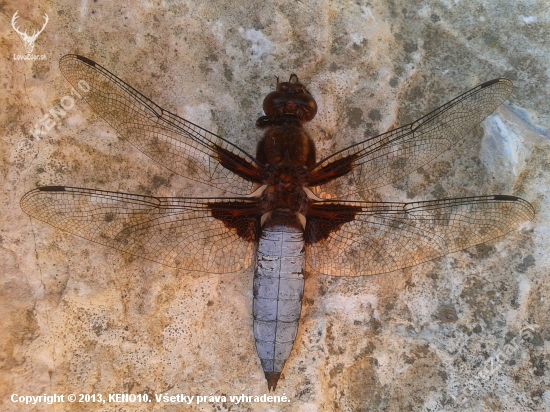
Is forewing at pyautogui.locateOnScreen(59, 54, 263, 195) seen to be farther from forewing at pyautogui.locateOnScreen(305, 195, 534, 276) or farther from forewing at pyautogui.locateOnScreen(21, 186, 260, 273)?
forewing at pyautogui.locateOnScreen(305, 195, 534, 276)

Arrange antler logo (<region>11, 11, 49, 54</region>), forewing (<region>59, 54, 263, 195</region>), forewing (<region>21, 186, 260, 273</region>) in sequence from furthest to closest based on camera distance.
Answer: antler logo (<region>11, 11, 49, 54</region>), forewing (<region>59, 54, 263, 195</region>), forewing (<region>21, 186, 260, 273</region>)

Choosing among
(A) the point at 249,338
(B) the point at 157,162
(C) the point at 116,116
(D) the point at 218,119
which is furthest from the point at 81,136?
(A) the point at 249,338

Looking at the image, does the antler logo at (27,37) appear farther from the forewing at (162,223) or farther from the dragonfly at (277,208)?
the forewing at (162,223)

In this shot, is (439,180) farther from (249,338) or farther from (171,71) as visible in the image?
(171,71)

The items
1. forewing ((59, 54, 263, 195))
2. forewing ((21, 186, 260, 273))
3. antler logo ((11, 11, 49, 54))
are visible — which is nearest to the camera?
forewing ((21, 186, 260, 273))

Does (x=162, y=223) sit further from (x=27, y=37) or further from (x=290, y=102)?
(x=27, y=37)

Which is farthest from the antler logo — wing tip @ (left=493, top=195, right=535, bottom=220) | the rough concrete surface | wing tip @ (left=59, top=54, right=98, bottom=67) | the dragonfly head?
wing tip @ (left=493, top=195, right=535, bottom=220)

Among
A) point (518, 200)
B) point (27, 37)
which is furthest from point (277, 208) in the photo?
point (27, 37)
